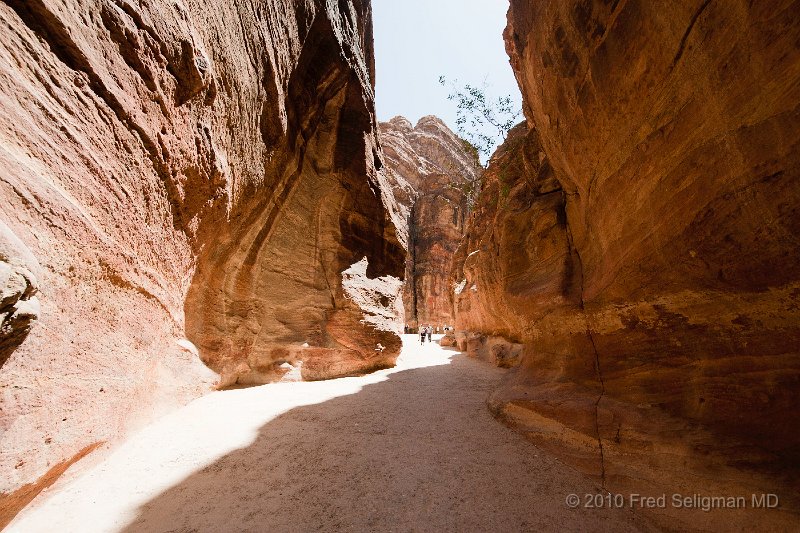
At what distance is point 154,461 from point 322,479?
190 cm

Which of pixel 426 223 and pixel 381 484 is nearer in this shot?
pixel 381 484

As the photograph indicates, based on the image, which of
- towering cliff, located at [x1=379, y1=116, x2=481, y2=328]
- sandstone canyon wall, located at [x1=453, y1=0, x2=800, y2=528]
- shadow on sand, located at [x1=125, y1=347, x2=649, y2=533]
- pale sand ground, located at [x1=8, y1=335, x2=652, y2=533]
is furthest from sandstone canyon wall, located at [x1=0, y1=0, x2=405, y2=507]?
towering cliff, located at [x1=379, y1=116, x2=481, y2=328]

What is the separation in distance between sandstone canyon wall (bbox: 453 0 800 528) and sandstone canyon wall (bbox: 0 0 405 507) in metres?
4.69

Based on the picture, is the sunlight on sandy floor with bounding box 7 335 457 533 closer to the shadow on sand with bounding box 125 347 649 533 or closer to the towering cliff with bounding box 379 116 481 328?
the shadow on sand with bounding box 125 347 649 533

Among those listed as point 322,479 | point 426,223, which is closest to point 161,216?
point 322,479

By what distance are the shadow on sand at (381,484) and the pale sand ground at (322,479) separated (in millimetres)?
12

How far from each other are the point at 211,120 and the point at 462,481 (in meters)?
5.56

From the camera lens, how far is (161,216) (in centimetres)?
378

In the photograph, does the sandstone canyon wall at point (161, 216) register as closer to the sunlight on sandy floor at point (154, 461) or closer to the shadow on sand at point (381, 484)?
the sunlight on sandy floor at point (154, 461)

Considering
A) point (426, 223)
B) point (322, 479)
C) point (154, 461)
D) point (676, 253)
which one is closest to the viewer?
point (676, 253)

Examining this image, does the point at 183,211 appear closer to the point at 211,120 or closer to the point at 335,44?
the point at 211,120

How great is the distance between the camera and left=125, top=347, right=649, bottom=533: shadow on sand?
2445mm

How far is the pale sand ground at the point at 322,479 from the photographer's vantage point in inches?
95.8

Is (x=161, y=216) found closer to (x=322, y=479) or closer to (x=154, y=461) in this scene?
(x=154, y=461)
